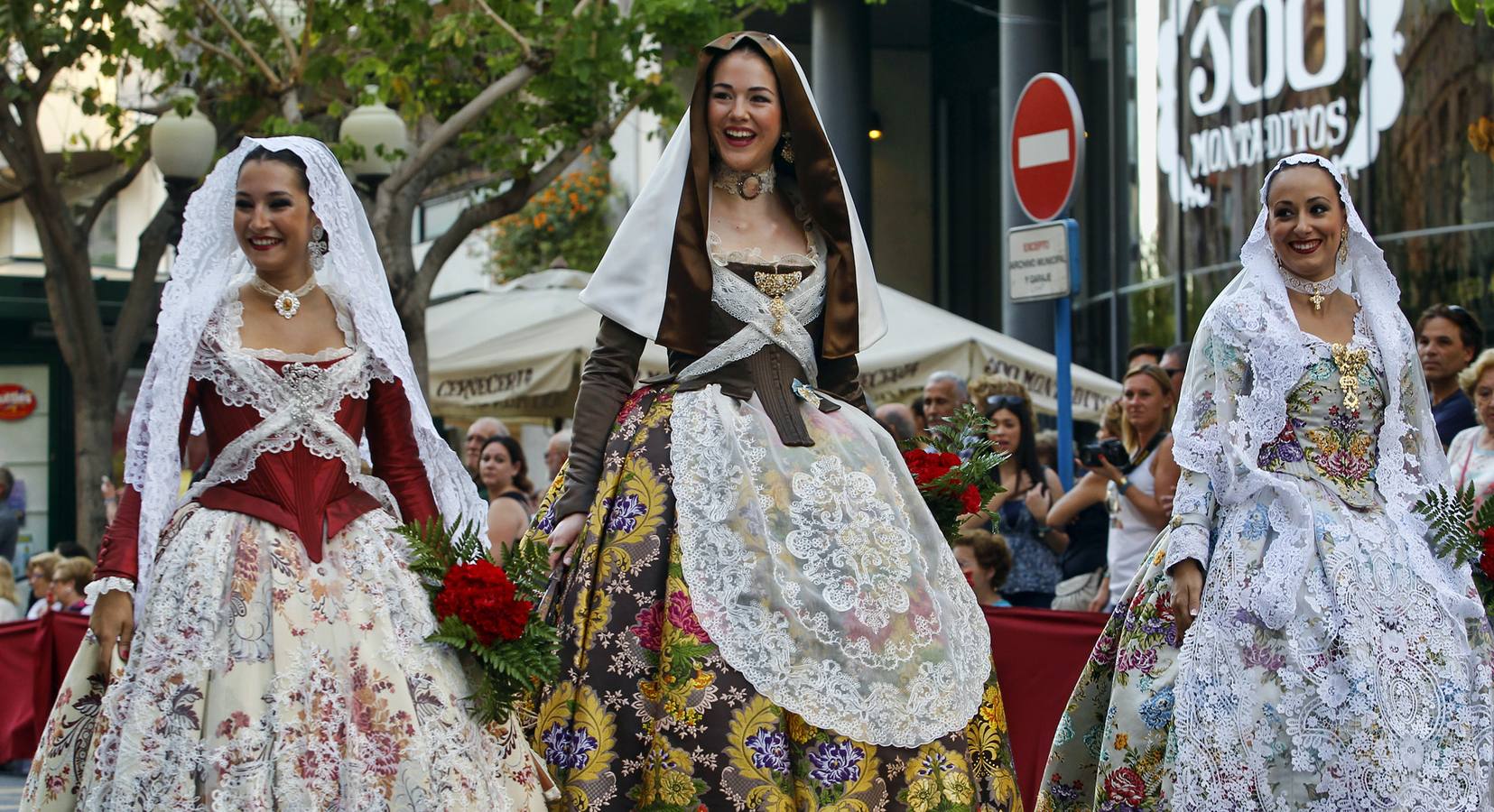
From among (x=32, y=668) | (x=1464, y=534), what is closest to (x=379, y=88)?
(x=32, y=668)

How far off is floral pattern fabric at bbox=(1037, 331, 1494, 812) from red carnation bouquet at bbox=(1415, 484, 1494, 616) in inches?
3.1

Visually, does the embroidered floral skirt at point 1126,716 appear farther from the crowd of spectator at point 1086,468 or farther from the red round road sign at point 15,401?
the red round road sign at point 15,401

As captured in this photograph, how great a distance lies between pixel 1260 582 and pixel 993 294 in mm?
20107

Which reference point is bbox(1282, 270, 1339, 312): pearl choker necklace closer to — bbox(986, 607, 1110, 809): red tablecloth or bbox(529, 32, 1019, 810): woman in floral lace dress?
bbox(529, 32, 1019, 810): woman in floral lace dress

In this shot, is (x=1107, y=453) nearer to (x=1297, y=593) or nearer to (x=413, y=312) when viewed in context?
(x=1297, y=593)

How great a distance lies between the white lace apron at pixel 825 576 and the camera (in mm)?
4645

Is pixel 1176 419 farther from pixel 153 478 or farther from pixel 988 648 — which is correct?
pixel 153 478

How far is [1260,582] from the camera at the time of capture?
507 centimetres

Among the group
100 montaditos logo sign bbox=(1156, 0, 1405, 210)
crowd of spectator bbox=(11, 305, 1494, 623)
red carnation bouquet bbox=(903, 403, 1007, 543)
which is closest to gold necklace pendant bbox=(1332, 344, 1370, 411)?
red carnation bouquet bbox=(903, 403, 1007, 543)

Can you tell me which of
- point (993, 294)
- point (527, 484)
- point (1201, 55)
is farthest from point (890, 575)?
point (993, 294)

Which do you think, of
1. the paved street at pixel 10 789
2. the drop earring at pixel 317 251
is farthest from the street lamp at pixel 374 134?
the drop earring at pixel 317 251

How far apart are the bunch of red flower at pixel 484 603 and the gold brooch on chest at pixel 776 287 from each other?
1134 millimetres

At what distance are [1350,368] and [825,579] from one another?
1.68 metres

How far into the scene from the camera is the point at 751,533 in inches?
190
